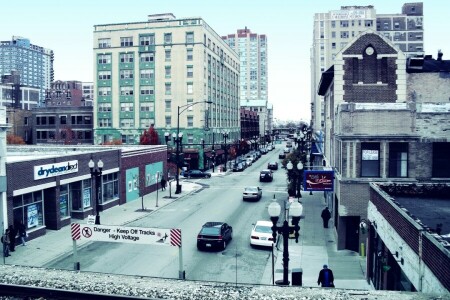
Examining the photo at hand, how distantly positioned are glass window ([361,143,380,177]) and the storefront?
1941cm

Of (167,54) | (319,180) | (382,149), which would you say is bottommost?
(319,180)

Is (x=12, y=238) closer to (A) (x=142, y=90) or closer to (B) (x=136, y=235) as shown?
Result: (B) (x=136, y=235)

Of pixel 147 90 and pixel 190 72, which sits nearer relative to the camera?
pixel 190 72

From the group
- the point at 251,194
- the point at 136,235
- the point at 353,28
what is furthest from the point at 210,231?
the point at 353,28

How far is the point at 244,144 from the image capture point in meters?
106

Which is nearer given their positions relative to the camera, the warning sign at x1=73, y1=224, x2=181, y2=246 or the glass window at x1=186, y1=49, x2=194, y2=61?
the warning sign at x1=73, y1=224, x2=181, y2=246

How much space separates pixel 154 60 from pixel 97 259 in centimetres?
5525

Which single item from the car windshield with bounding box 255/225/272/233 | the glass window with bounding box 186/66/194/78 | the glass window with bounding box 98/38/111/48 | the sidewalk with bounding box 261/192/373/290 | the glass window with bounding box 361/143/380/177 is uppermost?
the glass window with bounding box 98/38/111/48

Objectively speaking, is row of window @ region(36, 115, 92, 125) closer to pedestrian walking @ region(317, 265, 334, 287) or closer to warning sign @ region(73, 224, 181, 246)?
warning sign @ region(73, 224, 181, 246)

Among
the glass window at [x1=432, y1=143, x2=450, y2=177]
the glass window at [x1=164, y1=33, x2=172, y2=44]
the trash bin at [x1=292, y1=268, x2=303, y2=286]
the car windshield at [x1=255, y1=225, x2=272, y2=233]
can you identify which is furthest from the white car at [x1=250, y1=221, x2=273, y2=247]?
the glass window at [x1=164, y1=33, x2=172, y2=44]

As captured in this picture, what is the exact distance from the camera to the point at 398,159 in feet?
81.4

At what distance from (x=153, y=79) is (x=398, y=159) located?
55.5m

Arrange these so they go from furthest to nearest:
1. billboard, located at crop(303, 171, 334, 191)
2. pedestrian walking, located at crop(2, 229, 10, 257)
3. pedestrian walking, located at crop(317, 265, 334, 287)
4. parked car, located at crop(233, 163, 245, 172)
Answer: parked car, located at crop(233, 163, 245, 172) < billboard, located at crop(303, 171, 334, 191) < pedestrian walking, located at crop(2, 229, 10, 257) < pedestrian walking, located at crop(317, 265, 334, 287)

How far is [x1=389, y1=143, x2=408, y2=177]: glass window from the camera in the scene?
81.1ft
